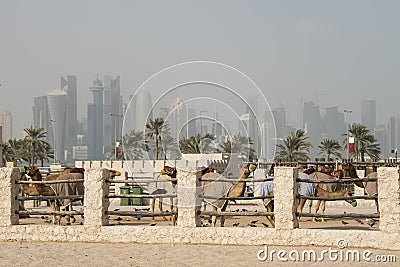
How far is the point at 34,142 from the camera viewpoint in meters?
80.4

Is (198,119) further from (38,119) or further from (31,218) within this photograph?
(38,119)

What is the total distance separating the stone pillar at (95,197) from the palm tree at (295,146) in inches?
2263

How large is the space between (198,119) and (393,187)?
8.58 meters

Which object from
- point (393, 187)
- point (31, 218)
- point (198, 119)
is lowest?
point (31, 218)

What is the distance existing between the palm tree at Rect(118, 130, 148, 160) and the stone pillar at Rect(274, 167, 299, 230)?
6.27 metres

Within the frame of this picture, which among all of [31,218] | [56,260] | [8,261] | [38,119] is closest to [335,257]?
[56,260]

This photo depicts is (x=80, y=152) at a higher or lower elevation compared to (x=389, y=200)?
higher

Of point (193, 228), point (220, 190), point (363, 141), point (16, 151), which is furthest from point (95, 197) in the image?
point (16, 151)

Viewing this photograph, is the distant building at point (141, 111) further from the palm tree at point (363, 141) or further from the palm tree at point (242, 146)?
the palm tree at point (363, 141)

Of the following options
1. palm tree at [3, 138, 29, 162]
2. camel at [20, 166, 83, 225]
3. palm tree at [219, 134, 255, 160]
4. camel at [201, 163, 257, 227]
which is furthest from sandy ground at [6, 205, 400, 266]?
palm tree at [3, 138, 29, 162]

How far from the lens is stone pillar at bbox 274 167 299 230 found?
1435 cm

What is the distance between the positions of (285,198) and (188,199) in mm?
2084

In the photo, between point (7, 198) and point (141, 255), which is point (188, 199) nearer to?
point (141, 255)

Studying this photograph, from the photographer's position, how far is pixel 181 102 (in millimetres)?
19516
